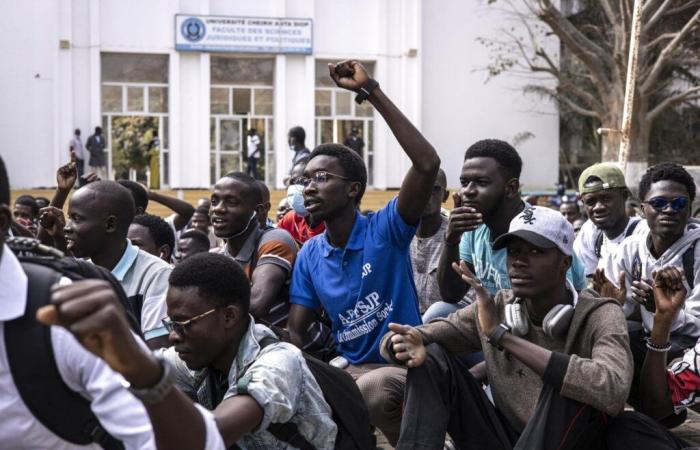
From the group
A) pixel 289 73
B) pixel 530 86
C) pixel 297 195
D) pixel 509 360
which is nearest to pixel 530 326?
pixel 509 360

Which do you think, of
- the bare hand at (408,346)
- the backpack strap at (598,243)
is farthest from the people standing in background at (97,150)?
the bare hand at (408,346)

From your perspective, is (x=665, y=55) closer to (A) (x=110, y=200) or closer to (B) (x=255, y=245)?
(B) (x=255, y=245)

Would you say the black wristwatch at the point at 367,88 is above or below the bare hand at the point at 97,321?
above

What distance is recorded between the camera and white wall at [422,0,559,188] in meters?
29.9

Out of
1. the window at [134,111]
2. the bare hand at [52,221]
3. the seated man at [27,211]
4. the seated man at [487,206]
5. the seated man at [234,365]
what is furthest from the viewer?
the window at [134,111]

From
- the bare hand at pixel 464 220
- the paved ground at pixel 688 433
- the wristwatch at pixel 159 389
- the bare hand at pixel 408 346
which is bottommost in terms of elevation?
the paved ground at pixel 688 433

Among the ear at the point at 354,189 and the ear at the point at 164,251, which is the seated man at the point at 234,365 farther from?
the ear at the point at 164,251

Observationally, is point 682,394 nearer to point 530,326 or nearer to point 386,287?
point 530,326

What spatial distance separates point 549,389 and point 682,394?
35.6 inches

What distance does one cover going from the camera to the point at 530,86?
30.3 m

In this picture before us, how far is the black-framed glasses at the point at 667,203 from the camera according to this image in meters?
5.33

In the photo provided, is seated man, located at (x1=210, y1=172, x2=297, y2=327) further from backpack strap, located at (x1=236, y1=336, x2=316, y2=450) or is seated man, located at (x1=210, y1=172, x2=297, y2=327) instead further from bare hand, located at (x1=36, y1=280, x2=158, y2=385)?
bare hand, located at (x1=36, y1=280, x2=158, y2=385)

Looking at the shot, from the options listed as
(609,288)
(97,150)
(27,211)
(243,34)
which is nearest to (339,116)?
(243,34)

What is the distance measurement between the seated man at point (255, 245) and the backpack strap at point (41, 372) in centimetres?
280
